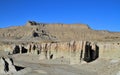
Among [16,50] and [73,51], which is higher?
[16,50]

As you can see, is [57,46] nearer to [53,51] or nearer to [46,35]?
[53,51]

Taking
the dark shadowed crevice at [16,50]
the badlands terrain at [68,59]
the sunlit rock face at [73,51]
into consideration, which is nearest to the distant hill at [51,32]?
the dark shadowed crevice at [16,50]

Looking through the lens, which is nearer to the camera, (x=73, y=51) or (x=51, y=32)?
(x=73, y=51)

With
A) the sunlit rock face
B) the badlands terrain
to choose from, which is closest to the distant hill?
the badlands terrain

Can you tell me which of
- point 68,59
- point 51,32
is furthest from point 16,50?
point 51,32

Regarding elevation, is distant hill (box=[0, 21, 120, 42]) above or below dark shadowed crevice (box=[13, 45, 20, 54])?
above

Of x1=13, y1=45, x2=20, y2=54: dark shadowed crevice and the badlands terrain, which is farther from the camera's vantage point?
x1=13, y1=45, x2=20, y2=54: dark shadowed crevice

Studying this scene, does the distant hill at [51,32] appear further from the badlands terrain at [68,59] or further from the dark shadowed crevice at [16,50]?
the badlands terrain at [68,59]

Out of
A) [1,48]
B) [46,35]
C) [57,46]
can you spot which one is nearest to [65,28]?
[46,35]

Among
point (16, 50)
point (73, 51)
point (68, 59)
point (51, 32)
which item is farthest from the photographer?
point (51, 32)

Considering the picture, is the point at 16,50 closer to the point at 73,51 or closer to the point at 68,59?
the point at 68,59

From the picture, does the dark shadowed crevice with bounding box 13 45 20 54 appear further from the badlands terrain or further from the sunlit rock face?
the sunlit rock face

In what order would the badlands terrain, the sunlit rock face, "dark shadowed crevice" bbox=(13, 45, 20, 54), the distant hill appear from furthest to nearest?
the distant hill → "dark shadowed crevice" bbox=(13, 45, 20, 54) → the sunlit rock face → the badlands terrain

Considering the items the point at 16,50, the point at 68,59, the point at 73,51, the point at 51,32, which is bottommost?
the point at 68,59
